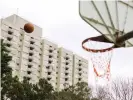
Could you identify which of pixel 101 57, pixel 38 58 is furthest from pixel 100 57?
pixel 38 58

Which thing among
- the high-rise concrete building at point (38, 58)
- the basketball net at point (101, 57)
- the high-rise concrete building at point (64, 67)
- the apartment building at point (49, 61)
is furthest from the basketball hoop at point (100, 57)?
the high-rise concrete building at point (64, 67)

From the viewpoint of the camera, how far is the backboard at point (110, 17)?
7.89 metres

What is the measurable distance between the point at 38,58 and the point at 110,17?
52.7 meters

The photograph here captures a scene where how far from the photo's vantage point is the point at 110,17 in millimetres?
8188

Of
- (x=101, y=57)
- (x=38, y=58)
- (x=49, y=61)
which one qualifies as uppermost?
(x=49, y=61)

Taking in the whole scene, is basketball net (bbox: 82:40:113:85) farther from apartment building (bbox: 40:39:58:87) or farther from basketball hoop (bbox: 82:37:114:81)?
apartment building (bbox: 40:39:58:87)

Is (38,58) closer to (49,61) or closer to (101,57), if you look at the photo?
(49,61)

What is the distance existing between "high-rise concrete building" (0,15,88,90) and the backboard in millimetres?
42357

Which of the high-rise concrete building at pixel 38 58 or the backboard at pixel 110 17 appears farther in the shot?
the high-rise concrete building at pixel 38 58

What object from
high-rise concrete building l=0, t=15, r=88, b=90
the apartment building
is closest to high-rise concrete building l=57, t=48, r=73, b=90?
high-rise concrete building l=0, t=15, r=88, b=90

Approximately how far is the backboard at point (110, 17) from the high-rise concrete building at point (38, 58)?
42.4 m

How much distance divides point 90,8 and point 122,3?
89 centimetres

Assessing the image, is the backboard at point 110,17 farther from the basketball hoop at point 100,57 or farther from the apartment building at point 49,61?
the apartment building at point 49,61

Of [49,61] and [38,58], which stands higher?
[49,61]
